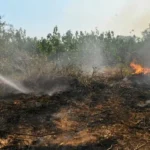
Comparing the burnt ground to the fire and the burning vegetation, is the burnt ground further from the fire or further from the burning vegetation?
the fire

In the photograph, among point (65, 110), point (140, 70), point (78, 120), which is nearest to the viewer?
point (78, 120)

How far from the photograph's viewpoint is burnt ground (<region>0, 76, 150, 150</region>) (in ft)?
17.7

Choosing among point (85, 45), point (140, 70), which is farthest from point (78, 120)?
point (85, 45)

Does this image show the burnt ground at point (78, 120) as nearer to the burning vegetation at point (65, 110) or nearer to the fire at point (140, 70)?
the burning vegetation at point (65, 110)

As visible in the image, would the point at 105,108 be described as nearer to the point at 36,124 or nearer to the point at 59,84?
the point at 36,124

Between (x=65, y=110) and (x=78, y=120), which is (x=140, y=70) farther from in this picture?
(x=78, y=120)

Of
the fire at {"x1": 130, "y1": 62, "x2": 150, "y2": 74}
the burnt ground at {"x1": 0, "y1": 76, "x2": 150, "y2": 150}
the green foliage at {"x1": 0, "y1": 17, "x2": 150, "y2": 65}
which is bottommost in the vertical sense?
the burnt ground at {"x1": 0, "y1": 76, "x2": 150, "y2": 150}

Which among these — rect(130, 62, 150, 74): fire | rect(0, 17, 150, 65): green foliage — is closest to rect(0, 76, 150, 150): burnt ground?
rect(130, 62, 150, 74): fire

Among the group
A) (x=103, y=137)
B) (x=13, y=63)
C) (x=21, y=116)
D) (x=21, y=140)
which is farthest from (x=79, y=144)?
(x=13, y=63)

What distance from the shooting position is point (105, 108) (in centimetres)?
784

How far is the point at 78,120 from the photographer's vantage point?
22.2 feet

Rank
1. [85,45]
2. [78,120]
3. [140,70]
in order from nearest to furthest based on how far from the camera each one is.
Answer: [78,120], [140,70], [85,45]

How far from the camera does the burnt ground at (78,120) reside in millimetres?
5410

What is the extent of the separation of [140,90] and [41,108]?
4549mm
